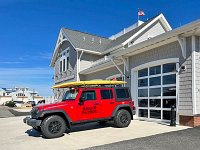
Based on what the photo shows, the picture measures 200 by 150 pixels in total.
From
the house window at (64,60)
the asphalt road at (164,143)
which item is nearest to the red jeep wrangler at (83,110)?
the asphalt road at (164,143)

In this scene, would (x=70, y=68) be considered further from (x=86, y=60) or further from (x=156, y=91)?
(x=156, y=91)

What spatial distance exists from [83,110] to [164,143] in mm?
3561

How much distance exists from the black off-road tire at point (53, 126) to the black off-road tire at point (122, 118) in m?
2.51

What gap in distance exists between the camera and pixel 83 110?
979 centimetres

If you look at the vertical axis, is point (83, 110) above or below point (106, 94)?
below

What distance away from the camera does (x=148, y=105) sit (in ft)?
43.1

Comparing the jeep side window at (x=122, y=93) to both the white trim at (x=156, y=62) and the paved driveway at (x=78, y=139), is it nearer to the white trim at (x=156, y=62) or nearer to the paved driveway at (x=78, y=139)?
the paved driveway at (x=78, y=139)

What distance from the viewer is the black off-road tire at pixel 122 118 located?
34.8 feet

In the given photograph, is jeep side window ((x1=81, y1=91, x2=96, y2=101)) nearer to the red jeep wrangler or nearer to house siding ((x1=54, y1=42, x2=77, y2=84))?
the red jeep wrangler

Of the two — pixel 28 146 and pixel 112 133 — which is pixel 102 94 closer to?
pixel 112 133

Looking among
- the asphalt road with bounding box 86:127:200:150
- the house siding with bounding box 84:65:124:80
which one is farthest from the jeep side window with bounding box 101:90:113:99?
the house siding with bounding box 84:65:124:80

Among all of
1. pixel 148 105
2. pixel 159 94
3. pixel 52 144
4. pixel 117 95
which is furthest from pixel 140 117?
pixel 52 144

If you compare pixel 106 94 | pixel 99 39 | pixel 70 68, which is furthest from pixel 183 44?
pixel 99 39

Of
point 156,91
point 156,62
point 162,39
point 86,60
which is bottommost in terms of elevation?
point 156,91
